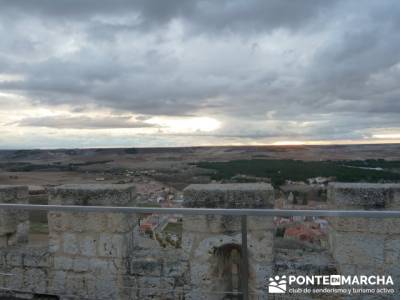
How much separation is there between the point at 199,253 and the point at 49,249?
165 centimetres

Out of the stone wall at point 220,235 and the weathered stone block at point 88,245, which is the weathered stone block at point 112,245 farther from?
the stone wall at point 220,235

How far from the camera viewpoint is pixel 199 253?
13.4 feet

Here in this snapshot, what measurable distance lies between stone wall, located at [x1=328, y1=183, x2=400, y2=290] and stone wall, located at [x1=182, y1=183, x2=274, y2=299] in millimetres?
668

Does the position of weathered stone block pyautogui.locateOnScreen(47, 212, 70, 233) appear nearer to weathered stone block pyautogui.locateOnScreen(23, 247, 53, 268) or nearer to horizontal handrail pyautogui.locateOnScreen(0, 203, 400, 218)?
weathered stone block pyautogui.locateOnScreen(23, 247, 53, 268)

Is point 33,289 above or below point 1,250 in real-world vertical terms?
below

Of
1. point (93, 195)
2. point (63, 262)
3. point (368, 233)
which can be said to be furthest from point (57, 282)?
point (368, 233)

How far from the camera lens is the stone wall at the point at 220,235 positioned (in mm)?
3957

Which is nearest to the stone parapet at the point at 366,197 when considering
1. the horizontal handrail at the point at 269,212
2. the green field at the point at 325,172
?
the horizontal handrail at the point at 269,212

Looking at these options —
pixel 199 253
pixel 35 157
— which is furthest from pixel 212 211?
pixel 35 157

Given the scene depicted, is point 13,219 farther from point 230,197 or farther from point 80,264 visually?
point 230,197

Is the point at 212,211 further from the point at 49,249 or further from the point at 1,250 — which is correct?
the point at 1,250

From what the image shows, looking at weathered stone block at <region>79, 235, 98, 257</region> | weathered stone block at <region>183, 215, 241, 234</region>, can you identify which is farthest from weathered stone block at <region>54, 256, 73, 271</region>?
weathered stone block at <region>183, 215, 241, 234</region>

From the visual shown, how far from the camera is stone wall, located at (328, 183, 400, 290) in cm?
387

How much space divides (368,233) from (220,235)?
4.53 ft
